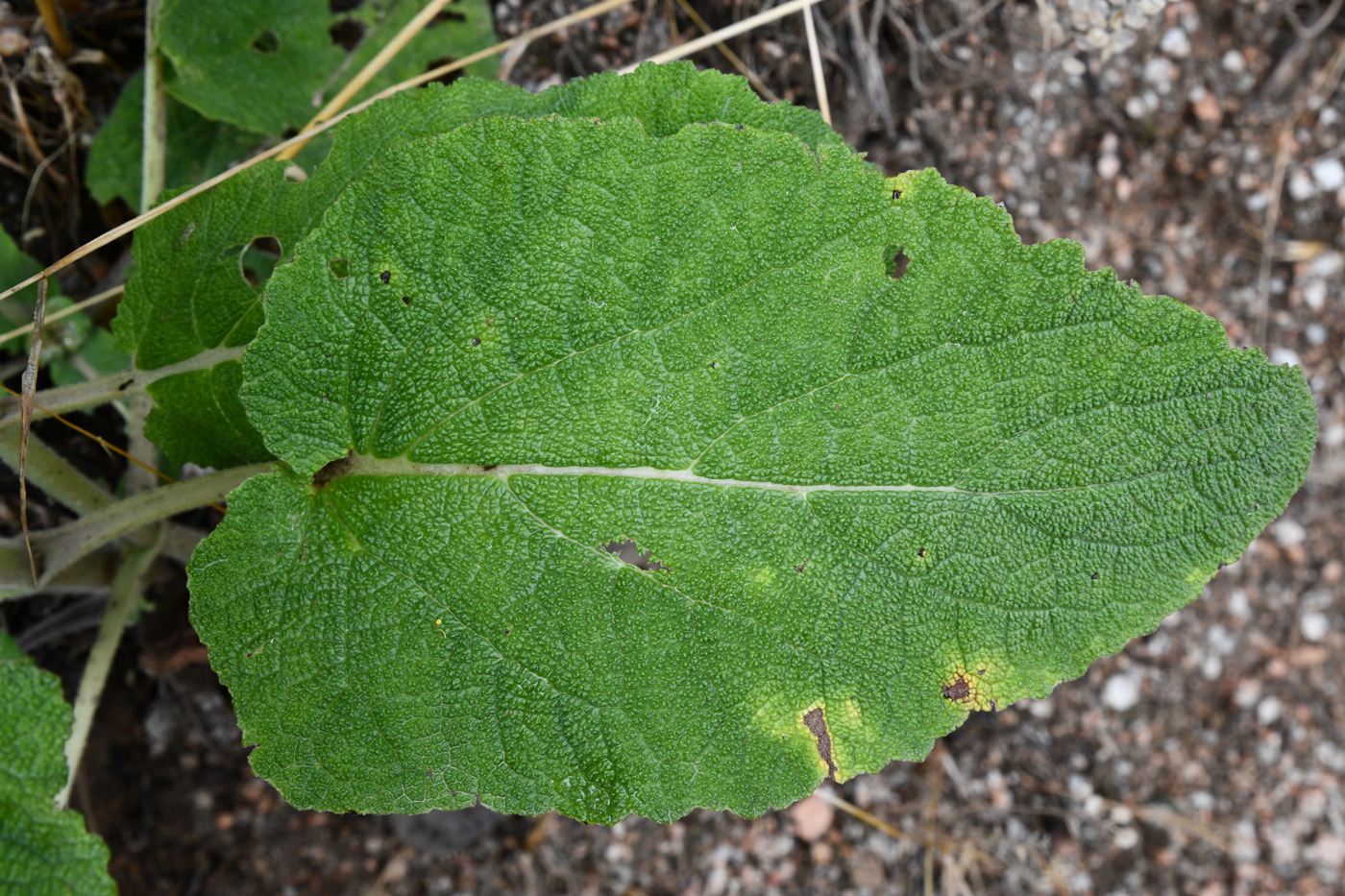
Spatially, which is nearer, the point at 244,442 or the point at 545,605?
the point at 545,605

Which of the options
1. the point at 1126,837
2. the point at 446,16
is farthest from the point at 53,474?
the point at 1126,837

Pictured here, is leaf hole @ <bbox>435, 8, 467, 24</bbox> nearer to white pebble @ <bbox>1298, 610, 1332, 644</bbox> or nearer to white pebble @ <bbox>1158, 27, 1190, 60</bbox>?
white pebble @ <bbox>1158, 27, 1190, 60</bbox>

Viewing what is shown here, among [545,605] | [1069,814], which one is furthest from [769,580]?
[1069,814]

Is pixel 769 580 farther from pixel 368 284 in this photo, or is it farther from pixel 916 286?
pixel 368 284

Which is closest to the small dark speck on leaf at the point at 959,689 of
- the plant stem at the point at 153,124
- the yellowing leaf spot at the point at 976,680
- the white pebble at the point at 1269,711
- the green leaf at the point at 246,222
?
the yellowing leaf spot at the point at 976,680

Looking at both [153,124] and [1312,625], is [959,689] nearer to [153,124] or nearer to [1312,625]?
[153,124]

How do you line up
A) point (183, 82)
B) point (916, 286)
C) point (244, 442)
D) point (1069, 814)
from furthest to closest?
1. point (1069, 814)
2. point (183, 82)
3. point (244, 442)
4. point (916, 286)
